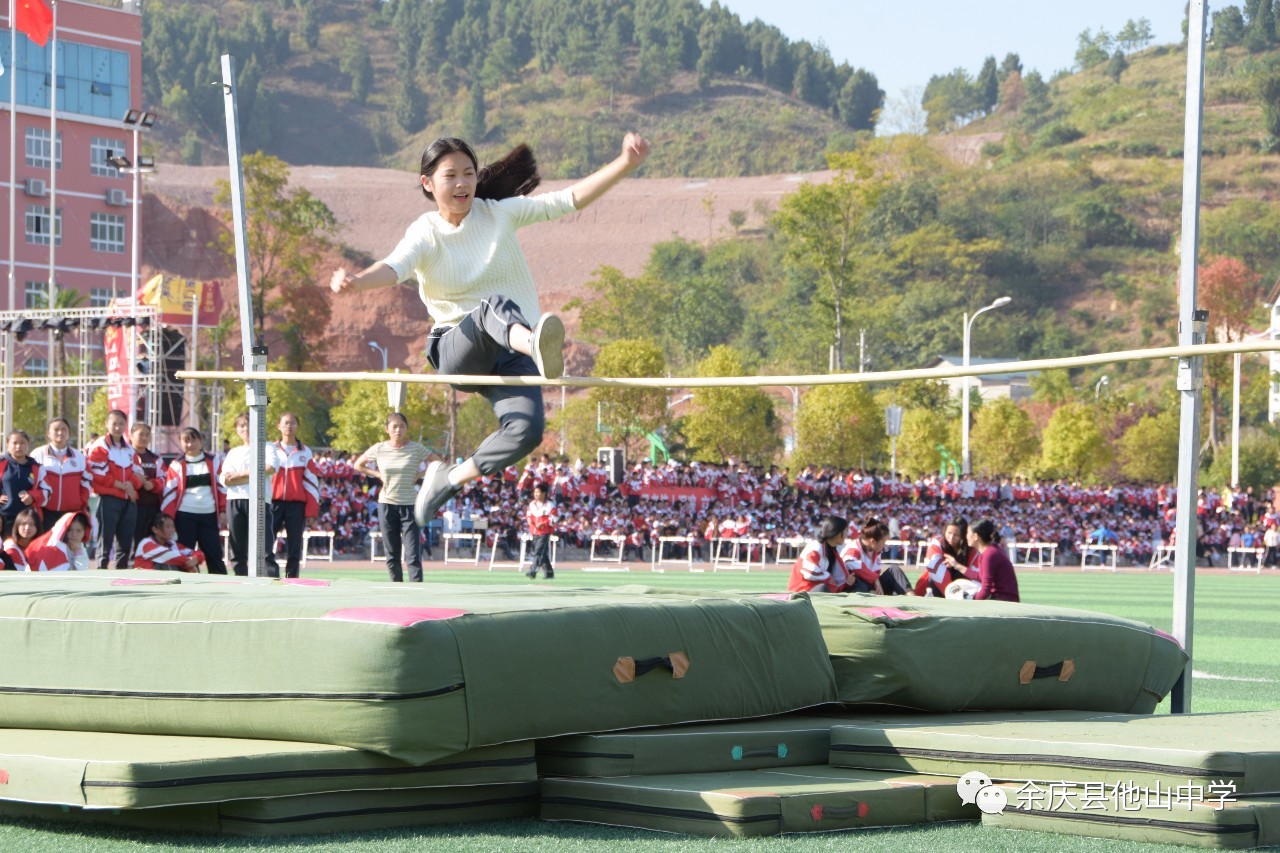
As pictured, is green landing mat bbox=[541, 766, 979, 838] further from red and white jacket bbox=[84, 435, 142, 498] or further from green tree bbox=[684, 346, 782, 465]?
green tree bbox=[684, 346, 782, 465]

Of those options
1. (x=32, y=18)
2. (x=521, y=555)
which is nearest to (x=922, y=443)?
(x=521, y=555)

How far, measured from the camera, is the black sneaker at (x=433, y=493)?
559 cm

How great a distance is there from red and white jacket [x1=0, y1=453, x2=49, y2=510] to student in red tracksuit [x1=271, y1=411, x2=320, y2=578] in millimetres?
1546

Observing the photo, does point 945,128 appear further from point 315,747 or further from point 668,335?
point 315,747

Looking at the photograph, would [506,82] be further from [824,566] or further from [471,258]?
[471,258]

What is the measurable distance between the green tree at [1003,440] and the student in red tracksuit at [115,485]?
39582mm

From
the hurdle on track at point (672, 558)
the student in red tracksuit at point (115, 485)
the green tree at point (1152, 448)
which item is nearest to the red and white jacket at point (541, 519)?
the hurdle on track at point (672, 558)

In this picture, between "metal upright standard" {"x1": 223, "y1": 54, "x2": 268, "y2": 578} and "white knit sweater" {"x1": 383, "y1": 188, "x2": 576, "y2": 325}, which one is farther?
"metal upright standard" {"x1": 223, "y1": 54, "x2": 268, "y2": 578}

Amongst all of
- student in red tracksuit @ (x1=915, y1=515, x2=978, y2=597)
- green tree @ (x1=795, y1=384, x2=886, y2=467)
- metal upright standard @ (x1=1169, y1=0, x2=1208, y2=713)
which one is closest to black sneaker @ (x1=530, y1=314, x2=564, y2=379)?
metal upright standard @ (x1=1169, y1=0, x2=1208, y2=713)

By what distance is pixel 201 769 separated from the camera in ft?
11.9

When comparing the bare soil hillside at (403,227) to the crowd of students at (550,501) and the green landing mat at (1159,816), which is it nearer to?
the crowd of students at (550,501)

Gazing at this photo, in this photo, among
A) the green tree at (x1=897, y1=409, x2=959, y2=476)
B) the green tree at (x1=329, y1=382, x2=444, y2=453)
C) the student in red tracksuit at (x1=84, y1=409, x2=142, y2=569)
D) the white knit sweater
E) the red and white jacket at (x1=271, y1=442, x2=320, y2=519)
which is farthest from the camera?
the green tree at (x1=897, y1=409, x2=959, y2=476)

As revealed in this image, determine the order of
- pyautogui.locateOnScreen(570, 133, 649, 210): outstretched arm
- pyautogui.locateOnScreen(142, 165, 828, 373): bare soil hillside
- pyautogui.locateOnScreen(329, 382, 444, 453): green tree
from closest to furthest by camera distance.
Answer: pyautogui.locateOnScreen(570, 133, 649, 210): outstretched arm
pyautogui.locateOnScreen(329, 382, 444, 453): green tree
pyautogui.locateOnScreen(142, 165, 828, 373): bare soil hillside

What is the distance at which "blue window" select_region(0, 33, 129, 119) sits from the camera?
4688 centimetres
